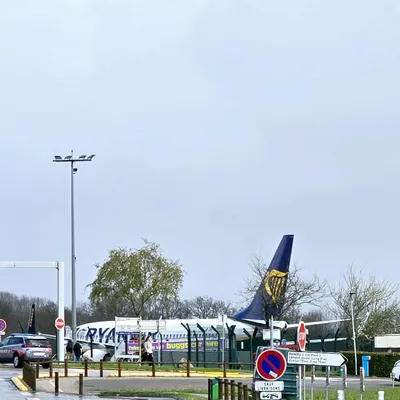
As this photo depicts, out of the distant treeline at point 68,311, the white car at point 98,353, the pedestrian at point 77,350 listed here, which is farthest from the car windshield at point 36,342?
the distant treeline at point 68,311

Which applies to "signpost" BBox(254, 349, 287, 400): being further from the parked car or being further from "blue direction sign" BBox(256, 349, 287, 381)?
the parked car

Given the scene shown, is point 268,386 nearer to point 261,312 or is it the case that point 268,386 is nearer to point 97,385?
point 97,385

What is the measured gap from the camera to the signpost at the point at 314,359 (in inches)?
691

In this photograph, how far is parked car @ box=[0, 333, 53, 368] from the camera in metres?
44.1

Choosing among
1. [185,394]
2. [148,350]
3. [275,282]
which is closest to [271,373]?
[185,394]

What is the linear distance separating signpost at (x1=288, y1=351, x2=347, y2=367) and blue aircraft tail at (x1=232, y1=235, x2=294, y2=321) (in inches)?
1452

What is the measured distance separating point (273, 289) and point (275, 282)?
472 millimetres

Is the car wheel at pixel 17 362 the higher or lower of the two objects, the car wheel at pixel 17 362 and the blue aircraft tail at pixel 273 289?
the lower

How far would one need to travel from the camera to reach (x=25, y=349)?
44281 millimetres

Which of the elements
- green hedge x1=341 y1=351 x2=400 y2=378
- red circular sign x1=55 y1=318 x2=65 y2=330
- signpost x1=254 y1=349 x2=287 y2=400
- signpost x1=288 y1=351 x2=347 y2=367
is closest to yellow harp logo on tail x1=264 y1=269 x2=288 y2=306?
green hedge x1=341 y1=351 x2=400 y2=378

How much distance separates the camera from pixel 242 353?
5081 centimetres

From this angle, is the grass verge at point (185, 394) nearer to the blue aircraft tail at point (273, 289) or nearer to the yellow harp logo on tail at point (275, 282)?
the blue aircraft tail at point (273, 289)

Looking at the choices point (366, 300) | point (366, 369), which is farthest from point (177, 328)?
point (366, 369)

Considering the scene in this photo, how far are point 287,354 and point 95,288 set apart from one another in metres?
47.3
